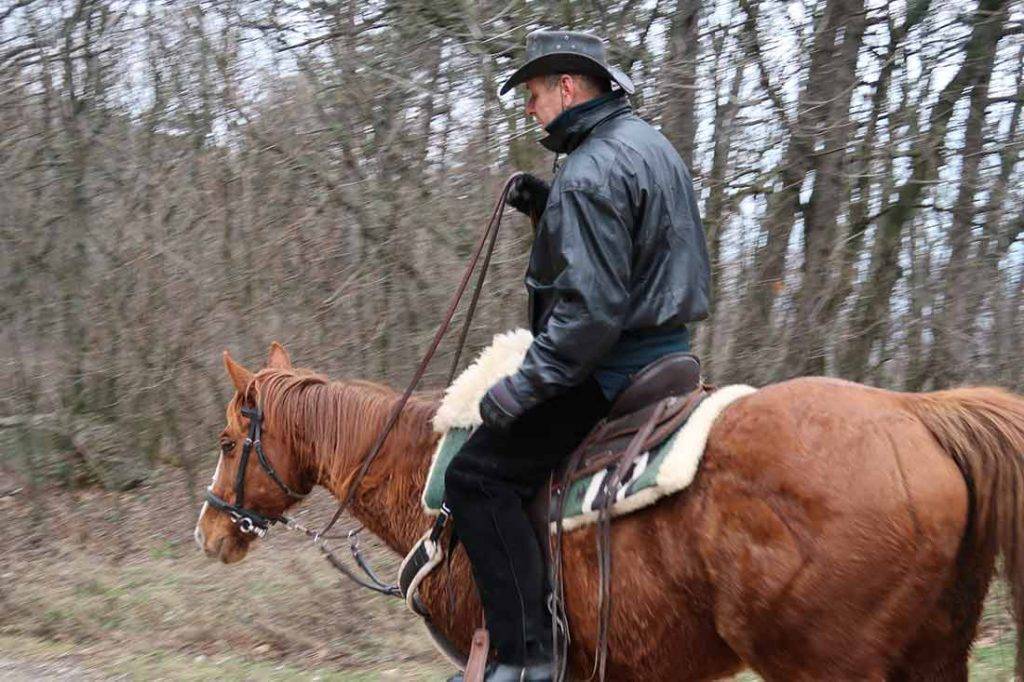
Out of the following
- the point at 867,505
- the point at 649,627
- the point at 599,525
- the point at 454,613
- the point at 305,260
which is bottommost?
the point at 305,260

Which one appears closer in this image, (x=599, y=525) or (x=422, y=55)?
(x=599, y=525)

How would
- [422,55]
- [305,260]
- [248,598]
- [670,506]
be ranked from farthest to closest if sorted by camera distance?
[305,260] → [422,55] → [248,598] → [670,506]

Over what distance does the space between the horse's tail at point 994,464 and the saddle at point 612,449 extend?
2.55ft

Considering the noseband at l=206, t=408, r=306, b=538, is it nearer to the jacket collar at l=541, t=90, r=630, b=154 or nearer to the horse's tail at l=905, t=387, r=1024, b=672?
the jacket collar at l=541, t=90, r=630, b=154

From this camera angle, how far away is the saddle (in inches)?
129

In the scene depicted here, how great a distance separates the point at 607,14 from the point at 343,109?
2.65m

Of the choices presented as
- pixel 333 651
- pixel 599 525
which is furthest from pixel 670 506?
pixel 333 651

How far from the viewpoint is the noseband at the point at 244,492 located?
4359 millimetres

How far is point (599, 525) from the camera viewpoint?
3307mm

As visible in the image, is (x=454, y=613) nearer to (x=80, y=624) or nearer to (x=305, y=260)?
(x=80, y=624)

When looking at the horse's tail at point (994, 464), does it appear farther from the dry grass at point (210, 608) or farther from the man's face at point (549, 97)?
the dry grass at point (210, 608)

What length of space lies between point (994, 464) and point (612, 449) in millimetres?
1193

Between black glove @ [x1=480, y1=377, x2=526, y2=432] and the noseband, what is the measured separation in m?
1.43

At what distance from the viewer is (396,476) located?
4.09 m
